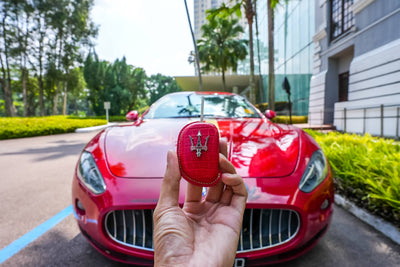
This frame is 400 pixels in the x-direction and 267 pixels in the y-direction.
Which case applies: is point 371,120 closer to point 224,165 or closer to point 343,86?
point 343,86

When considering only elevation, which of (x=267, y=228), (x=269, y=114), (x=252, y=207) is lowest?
(x=267, y=228)

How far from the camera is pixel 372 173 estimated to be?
8.84 ft

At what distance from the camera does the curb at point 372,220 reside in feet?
6.84

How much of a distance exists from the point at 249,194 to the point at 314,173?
540mm

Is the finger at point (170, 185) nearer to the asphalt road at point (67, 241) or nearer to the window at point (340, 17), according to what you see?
the asphalt road at point (67, 241)

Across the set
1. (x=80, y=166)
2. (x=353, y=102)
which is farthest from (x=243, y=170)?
(x=353, y=102)

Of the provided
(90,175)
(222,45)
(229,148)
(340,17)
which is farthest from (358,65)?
(222,45)

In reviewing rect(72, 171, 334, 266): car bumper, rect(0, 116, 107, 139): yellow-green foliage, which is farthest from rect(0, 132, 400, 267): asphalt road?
rect(0, 116, 107, 139): yellow-green foliage

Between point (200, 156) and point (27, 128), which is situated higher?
point (200, 156)

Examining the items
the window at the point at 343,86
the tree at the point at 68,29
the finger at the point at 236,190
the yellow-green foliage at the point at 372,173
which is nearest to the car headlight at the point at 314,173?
the finger at the point at 236,190

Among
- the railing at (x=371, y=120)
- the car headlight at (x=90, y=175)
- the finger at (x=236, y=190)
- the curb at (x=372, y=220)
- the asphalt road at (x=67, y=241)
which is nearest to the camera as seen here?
the finger at (x=236, y=190)

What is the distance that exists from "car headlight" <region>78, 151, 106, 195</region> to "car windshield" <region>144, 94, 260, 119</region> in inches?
39.9

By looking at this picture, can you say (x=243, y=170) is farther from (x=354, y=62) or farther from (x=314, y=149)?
(x=354, y=62)

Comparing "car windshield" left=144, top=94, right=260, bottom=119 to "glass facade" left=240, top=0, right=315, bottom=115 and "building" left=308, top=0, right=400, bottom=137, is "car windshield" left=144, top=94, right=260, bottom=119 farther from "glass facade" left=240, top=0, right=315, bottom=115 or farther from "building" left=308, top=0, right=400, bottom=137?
"glass facade" left=240, top=0, right=315, bottom=115
